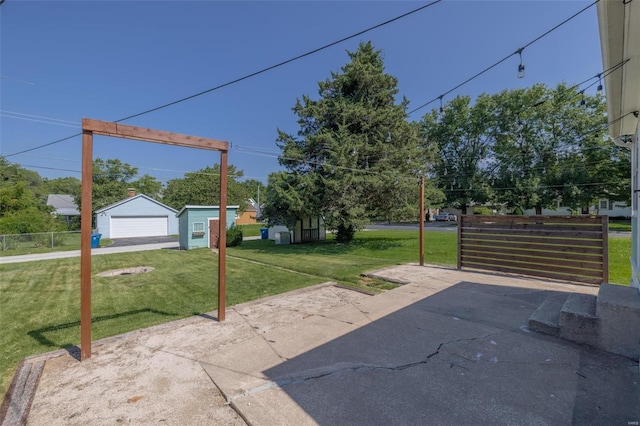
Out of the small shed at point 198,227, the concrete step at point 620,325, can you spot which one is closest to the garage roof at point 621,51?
the concrete step at point 620,325

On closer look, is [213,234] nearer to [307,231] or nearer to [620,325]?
[307,231]

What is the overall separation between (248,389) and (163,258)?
446 inches

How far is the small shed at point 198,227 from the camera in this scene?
1537cm

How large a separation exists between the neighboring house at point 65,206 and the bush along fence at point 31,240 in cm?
1781

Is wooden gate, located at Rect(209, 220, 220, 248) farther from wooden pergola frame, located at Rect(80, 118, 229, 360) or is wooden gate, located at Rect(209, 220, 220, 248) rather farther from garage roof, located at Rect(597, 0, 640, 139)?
garage roof, located at Rect(597, 0, 640, 139)

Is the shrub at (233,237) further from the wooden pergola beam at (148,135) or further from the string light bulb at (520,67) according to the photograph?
the string light bulb at (520,67)

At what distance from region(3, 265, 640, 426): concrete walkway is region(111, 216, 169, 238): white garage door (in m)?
24.1

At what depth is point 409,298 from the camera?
4996mm

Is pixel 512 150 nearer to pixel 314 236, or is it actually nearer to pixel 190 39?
pixel 314 236

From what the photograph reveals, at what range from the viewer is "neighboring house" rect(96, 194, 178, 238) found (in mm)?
22453

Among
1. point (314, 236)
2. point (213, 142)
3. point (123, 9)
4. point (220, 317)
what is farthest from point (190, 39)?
point (314, 236)

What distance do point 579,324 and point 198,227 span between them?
1597 centimetres

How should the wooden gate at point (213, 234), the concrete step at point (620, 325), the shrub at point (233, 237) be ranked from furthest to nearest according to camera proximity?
the wooden gate at point (213, 234), the shrub at point (233, 237), the concrete step at point (620, 325)

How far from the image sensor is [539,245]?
6.41 meters
